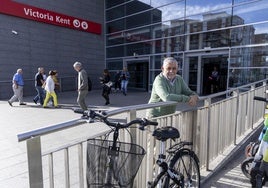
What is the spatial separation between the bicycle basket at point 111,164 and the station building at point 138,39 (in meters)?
10.0

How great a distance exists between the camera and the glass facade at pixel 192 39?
34.1 feet

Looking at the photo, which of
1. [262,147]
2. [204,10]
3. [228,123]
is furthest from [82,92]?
[204,10]

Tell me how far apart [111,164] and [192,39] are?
12104mm

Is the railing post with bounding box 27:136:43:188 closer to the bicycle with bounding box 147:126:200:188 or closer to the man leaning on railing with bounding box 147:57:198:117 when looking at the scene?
the bicycle with bounding box 147:126:200:188

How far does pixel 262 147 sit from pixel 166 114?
4.19ft

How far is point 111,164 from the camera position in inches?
63.0

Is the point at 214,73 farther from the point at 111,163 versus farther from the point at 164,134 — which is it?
the point at 111,163

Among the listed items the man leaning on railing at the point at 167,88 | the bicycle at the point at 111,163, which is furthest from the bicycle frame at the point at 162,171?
the man leaning on railing at the point at 167,88

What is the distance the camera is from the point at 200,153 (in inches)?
131

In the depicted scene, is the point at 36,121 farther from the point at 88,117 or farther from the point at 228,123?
the point at 88,117

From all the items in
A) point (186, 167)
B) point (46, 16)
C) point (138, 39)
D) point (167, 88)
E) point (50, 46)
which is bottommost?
point (186, 167)

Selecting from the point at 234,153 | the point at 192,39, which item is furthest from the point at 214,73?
the point at 234,153

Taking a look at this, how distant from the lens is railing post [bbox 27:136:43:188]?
1.46 meters

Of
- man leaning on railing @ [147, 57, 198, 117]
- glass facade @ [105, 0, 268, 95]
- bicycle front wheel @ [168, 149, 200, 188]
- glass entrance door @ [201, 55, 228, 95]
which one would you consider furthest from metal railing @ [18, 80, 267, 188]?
glass entrance door @ [201, 55, 228, 95]
